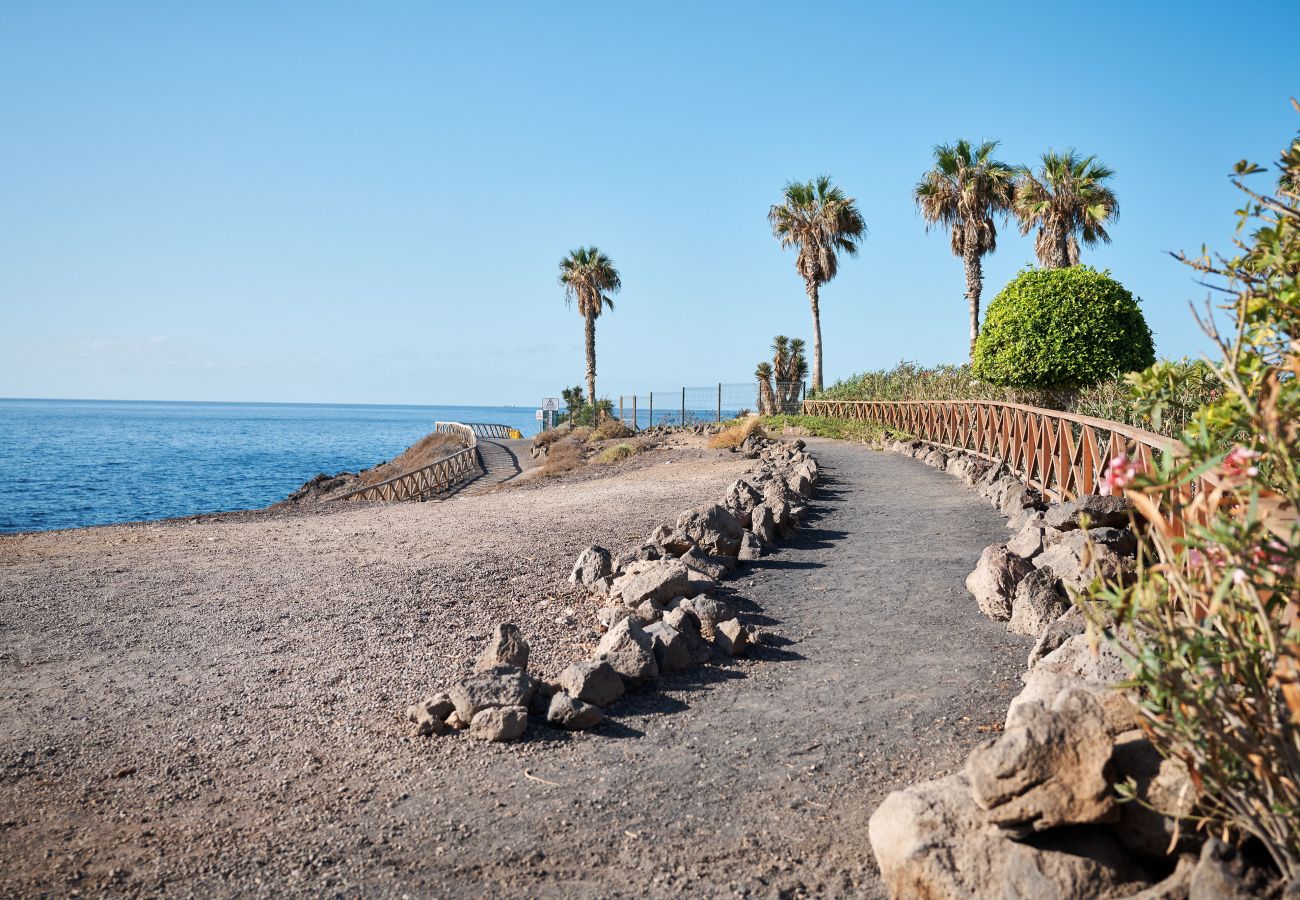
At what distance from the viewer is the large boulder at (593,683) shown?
16.6ft

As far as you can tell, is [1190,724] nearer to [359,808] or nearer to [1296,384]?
[1296,384]

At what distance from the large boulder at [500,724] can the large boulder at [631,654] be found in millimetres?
703

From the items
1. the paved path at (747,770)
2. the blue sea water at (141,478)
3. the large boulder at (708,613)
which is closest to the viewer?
the paved path at (747,770)

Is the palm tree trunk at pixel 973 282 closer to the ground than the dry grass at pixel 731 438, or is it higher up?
higher up

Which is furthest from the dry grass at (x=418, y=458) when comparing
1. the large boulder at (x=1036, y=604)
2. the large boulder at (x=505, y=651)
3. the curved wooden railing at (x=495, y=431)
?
the large boulder at (x=1036, y=604)

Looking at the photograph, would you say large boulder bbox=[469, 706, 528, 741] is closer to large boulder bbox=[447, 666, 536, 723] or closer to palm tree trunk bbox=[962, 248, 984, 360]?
large boulder bbox=[447, 666, 536, 723]

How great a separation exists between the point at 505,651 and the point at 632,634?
74 cm

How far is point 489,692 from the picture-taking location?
192 inches

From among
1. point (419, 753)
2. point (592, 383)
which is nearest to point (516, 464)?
point (592, 383)

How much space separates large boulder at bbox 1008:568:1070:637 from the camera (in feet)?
19.9

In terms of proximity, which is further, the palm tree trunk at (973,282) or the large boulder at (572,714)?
the palm tree trunk at (973,282)

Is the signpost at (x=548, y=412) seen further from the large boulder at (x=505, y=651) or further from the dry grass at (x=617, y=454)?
the large boulder at (x=505, y=651)

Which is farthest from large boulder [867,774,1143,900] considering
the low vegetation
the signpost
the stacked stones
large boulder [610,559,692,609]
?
the signpost

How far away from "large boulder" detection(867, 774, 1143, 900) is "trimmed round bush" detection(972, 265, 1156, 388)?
17.1 m
